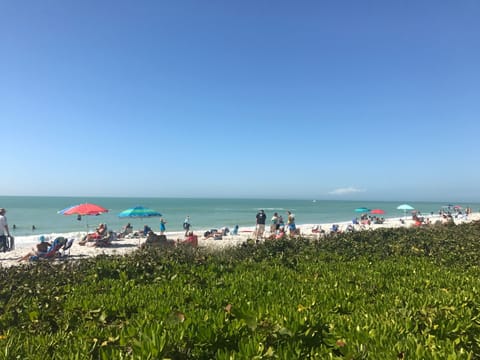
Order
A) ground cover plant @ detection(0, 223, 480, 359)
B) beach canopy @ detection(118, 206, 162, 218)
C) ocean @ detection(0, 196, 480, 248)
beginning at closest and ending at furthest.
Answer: ground cover plant @ detection(0, 223, 480, 359), beach canopy @ detection(118, 206, 162, 218), ocean @ detection(0, 196, 480, 248)

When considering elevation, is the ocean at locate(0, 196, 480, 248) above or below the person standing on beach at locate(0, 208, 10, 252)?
below

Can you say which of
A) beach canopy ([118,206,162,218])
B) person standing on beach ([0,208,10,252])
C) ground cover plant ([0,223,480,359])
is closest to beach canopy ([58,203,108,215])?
beach canopy ([118,206,162,218])

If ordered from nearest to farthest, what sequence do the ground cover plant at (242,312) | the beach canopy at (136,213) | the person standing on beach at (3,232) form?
the ground cover plant at (242,312)
the person standing on beach at (3,232)
the beach canopy at (136,213)

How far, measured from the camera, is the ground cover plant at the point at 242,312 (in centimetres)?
212

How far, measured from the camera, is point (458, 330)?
2434 mm

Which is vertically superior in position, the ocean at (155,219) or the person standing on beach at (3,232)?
the person standing on beach at (3,232)

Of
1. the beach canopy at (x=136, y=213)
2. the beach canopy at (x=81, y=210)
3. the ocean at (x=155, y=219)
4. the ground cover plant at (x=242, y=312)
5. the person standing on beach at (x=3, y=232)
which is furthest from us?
the ocean at (x=155, y=219)

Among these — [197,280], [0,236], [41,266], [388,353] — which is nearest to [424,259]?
[197,280]

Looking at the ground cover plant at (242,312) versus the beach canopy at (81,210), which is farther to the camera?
the beach canopy at (81,210)

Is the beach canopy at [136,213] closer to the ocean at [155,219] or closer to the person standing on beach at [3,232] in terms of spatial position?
the ocean at [155,219]

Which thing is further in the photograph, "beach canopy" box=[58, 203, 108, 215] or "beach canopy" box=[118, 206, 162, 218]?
"beach canopy" box=[118, 206, 162, 218]

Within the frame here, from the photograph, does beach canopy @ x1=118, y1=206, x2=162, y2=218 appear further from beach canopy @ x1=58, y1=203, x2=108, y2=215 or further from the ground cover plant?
the ground cover plant

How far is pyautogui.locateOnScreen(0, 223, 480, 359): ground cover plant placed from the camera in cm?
212

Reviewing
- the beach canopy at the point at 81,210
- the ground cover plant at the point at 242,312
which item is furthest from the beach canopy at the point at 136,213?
the ground cover plant at the point at 242,312
